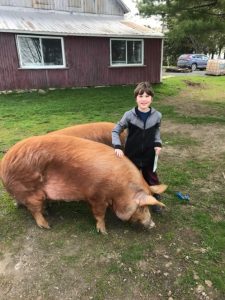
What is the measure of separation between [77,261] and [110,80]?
46.3 feet

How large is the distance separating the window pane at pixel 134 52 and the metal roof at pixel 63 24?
2.09ft

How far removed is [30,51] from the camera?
14.0m

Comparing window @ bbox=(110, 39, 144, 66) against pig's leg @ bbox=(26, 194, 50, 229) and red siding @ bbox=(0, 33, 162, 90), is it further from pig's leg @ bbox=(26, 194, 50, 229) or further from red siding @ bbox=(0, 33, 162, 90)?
pig's leg @ bbox=(26, 194, 50, 229)

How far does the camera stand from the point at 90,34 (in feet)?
47.6

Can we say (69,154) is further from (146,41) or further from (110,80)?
(146,41)

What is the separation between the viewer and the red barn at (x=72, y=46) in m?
13.7

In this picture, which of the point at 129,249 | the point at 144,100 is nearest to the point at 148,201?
the point at 129,249

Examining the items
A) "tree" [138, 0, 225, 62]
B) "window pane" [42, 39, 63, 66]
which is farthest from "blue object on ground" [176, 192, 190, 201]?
"window pane" [42, 39, 63, 66]

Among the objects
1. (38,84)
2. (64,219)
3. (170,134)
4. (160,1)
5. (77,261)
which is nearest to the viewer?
(77,261)

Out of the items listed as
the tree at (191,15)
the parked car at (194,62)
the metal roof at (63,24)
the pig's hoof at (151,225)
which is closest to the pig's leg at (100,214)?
the pig's hoof at (151,225)

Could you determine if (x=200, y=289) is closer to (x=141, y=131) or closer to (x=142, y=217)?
(x=142, y=217)

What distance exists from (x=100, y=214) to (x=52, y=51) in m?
12.8

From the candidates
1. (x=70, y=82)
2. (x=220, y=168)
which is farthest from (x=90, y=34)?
(x=220, y=168)

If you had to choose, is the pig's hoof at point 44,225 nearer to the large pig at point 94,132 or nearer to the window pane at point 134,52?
the large pig at point 94,132
